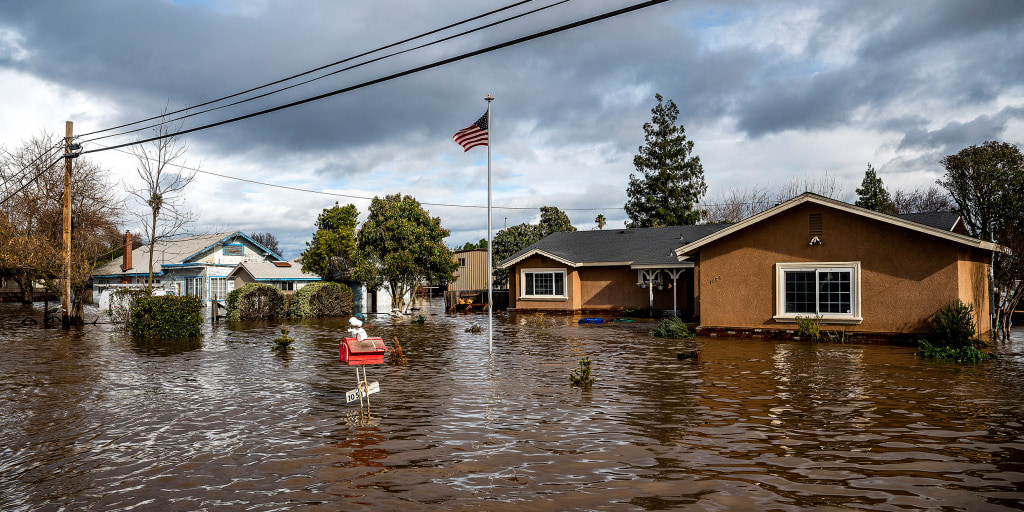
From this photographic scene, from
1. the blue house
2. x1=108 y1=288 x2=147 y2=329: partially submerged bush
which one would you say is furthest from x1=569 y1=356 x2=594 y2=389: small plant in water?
the blue house

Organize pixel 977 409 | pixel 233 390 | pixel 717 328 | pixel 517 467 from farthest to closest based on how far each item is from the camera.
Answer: pixel 717 328
pixel 233 390
pixel 977 409
pixel 517 467

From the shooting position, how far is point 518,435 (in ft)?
28.9

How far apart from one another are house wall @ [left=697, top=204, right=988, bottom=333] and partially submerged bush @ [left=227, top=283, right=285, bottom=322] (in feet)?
76.2

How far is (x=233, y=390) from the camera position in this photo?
12.5m

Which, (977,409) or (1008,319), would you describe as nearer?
(977,409)

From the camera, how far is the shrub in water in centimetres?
1752

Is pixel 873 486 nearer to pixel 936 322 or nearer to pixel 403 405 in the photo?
pixel 403 405

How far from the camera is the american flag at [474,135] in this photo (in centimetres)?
1789

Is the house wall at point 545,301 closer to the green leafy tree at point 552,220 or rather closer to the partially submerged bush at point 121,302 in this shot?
the partially submerged bush at point 121,302

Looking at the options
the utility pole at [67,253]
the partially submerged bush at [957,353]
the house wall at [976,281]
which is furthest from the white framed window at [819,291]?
the utility pole at [67,253]

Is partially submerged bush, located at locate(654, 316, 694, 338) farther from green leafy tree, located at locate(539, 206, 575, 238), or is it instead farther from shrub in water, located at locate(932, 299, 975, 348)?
green leafy tree, located at locate(539, 206, 575, 238)

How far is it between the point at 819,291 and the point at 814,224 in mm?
2207

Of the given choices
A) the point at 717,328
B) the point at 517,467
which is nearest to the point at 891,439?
the point at 517,467

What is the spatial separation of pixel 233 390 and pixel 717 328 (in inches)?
639
